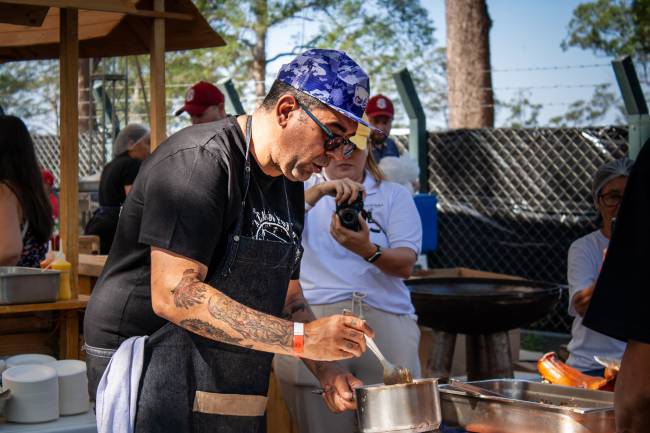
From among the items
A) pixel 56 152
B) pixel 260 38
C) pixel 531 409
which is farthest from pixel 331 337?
pixel 260 38

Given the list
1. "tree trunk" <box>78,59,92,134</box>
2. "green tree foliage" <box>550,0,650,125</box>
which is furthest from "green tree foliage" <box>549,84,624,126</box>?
"tree trunk" <box>78,59,92,134</box>

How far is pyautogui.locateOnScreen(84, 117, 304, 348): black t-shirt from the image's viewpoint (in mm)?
2211

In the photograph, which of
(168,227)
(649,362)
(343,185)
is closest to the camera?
(649,362)

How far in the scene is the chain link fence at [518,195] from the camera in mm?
7934

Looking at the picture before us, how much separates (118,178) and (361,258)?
3341mm

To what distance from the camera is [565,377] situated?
3.21m

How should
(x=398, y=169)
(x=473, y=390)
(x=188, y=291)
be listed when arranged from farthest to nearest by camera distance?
(x=398, y=169), (x=473, y=390), (x=188, y=291)

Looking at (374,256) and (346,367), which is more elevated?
(374,256)

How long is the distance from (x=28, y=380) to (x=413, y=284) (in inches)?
97.4

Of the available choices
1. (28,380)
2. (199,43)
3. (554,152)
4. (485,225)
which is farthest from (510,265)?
(28,380)

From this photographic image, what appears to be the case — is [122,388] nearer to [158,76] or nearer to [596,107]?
[158,76]

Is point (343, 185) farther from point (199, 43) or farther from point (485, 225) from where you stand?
point (485, 225)

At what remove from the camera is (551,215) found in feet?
26.7

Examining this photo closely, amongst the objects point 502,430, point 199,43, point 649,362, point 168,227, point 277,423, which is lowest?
point 277,423
